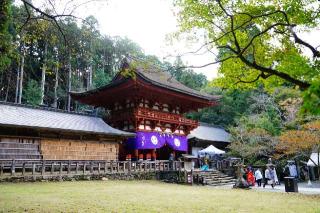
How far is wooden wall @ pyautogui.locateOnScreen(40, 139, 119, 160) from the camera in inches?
834

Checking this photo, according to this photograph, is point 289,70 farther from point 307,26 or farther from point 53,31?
point 53,31

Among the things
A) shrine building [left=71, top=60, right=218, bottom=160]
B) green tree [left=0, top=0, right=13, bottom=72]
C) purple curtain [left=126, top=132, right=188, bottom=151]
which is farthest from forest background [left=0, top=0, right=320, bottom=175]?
purple curtain [left=126, top=132, right=188, bottom=151]

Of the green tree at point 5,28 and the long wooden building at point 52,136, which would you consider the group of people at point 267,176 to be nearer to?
the long wooden building at point 52,136

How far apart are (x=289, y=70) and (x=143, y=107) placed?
67.9 ft

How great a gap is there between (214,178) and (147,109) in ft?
29.8

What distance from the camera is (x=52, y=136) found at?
21516mm

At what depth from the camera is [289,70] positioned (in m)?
9.50

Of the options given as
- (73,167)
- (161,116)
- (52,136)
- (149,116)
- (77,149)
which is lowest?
(73,167)

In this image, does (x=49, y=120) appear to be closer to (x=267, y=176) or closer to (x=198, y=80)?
(x=267, y=176)

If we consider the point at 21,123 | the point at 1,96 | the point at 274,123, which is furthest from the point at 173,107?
the point at 1,96

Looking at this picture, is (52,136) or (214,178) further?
(214,178)

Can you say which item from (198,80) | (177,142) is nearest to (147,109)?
(177,142)

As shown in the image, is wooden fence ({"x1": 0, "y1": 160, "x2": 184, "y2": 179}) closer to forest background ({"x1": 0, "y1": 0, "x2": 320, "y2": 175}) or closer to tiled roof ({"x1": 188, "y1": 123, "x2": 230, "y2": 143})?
A: forest background ({"x1": 0, "y1": 0, "x2": 320, "y2": 175})

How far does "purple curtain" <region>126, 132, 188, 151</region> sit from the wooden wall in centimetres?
246
